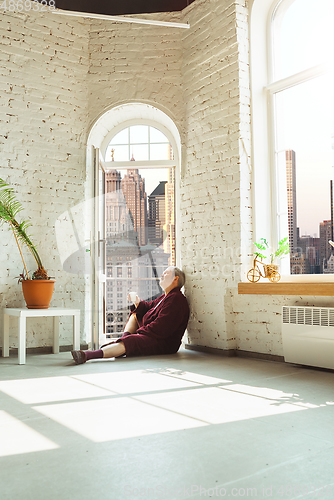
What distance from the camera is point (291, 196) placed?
399 centimetres

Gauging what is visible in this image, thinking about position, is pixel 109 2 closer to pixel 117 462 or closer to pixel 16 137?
pixel 16 137

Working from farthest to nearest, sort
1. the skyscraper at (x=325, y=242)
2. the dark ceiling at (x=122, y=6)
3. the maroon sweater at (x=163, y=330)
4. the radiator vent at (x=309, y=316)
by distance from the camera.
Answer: the dark ceiling at (x=122, y=6), the maroon sweater at (x=163, y=330), the skyscraper at (x=325, y=242), the radiator vent at (x=309, y=316)

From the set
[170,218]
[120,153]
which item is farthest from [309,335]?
[120,153]

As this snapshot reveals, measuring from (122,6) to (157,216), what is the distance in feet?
7.72

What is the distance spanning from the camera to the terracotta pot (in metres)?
4.02

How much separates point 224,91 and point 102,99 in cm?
144

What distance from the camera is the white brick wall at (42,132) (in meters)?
4.40

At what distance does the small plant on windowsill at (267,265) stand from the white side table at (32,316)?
1.72 metres

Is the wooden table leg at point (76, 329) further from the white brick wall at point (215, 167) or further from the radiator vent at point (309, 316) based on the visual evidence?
the radiator vent at point (309, 316)

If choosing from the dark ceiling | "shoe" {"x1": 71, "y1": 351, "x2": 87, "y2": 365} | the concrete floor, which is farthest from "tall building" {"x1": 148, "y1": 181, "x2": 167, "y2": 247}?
the concrete floor

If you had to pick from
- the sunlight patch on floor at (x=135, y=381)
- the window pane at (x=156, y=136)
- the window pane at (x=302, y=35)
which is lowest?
the sunlight patch on floor at (x=135, y=381)

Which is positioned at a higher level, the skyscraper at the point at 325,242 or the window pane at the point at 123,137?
the window pane at the point at 123,137

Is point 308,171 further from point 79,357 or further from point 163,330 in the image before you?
point 79,357

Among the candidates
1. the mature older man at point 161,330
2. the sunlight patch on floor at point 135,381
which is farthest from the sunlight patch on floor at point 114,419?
the mature older man at point 161,330
